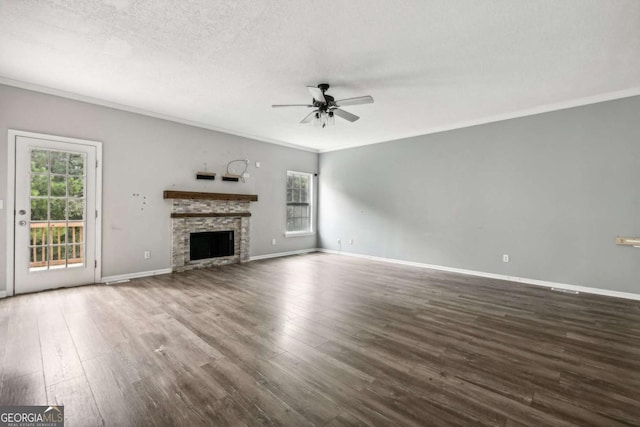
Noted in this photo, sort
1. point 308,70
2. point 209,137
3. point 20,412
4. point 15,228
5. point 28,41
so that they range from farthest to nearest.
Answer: point 209,137, point 15,228, point 308,70, point 28,41, point 20,412

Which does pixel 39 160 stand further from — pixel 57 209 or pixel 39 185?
pixel 57 209

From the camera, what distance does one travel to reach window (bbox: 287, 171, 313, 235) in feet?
23.9

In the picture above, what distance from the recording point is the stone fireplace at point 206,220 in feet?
17.1

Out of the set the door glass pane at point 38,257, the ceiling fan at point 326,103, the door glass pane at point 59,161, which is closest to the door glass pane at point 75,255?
the door glass pane at point 38,257

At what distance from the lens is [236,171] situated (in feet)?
20.1

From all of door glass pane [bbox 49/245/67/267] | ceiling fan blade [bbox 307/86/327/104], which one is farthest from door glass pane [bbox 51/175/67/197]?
ceiling fan blade [bbox 307/86/327/104]

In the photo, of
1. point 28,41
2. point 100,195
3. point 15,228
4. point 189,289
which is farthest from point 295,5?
point 15,228

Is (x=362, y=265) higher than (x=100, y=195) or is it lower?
lower

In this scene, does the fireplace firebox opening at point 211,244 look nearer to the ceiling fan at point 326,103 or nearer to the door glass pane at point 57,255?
the door glass pane at point 57,255

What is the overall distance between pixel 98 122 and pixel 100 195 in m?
Answer: 1.12

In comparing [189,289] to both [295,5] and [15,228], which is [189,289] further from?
[295,5]

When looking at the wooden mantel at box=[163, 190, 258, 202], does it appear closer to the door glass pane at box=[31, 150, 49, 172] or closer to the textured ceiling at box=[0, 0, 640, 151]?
the textured ceiling at box=[0, 0, 640, 151]

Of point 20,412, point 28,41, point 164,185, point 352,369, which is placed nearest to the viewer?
point 20,412

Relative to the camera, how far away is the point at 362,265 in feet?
19.6
